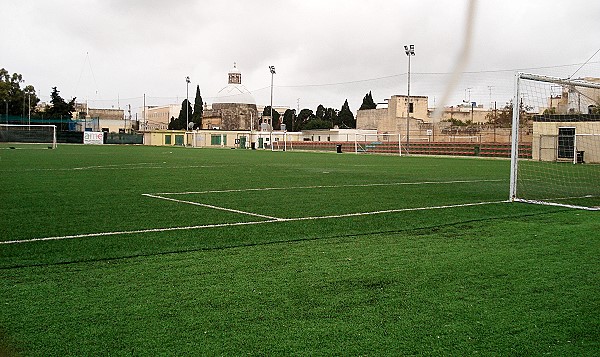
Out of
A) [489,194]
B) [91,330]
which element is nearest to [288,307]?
[91,330]

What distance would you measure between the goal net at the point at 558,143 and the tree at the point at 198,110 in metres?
96.5

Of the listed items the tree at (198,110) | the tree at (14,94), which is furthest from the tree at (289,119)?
the tree at (14,94)

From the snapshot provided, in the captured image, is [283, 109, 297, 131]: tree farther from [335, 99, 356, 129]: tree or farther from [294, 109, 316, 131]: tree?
[335, 99, 356, 129]: tree

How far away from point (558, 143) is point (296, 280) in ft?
119

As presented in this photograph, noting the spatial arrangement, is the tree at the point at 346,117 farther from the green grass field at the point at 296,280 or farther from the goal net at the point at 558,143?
the green grass field at the point at 296,280

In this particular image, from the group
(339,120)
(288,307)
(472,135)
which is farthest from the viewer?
(339,120)

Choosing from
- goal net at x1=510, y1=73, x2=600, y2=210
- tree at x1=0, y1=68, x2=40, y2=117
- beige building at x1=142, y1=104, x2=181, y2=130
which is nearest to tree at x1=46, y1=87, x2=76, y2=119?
tree at x1=0, y1=68, x2=40, y2=117

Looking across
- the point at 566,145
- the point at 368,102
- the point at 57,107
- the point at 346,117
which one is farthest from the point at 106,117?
the point at 566,145

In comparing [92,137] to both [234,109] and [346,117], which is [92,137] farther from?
[346,117]

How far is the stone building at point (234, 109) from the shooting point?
117188mm

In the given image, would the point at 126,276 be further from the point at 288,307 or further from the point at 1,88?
the point at 1,88

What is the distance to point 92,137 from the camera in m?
80.6

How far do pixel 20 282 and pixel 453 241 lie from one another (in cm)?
467

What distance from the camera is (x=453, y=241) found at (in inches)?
291
